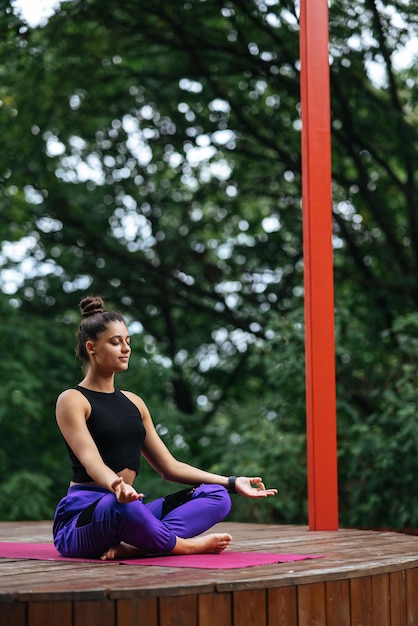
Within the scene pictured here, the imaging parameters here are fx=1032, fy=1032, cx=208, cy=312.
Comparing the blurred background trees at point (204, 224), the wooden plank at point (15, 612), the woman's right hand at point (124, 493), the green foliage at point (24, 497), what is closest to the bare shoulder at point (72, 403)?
the woman's right hand at point (124, 493)

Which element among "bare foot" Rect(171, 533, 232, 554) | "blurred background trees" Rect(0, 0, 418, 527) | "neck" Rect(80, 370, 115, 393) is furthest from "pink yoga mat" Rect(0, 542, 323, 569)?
"blurred background trees" Rect(0, 0, 418, 527)

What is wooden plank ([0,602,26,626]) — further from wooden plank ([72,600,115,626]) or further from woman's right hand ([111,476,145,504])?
woman's right hand ([111,476,145,504])

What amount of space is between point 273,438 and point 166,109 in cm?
351

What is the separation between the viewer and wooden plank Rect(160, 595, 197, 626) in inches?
105

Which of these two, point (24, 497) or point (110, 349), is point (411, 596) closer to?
point (110, 349)

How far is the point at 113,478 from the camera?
326 centimetres

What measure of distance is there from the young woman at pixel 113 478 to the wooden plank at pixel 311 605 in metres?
0.59

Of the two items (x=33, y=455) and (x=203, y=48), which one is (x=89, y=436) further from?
(x=203, y=48)

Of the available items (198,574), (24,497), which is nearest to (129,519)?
(198,574)

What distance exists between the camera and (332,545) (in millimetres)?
3875

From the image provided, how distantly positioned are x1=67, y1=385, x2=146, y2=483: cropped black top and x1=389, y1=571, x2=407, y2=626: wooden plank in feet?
3.21

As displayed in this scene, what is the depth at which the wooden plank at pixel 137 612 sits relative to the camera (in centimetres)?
261

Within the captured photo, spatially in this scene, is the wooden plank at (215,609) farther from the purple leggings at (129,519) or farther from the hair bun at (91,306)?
the hair bun at (91,306)

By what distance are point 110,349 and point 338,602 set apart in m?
1.18
